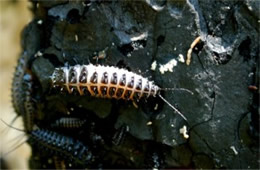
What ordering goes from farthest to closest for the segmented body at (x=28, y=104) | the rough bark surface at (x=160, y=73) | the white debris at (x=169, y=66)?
the segmented body at (x=28, y=104) < the white debris at (x=169, y=66) < the rough bark surface at (x=160, y=73)

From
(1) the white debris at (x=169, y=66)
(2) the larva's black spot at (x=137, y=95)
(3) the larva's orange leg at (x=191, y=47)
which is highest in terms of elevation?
(3) the larva's orange leg at (x=191, y=47)

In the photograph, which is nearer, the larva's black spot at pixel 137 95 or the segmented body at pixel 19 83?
the larva's black spot at pixel 137 95

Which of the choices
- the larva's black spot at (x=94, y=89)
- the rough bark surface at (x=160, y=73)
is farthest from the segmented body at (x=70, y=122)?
the larva's black spot at (x=94, y=89)

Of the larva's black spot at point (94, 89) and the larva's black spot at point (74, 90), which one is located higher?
the larva's black spot at point (94, 89)

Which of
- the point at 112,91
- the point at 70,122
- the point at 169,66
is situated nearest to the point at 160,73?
the point at 169,66

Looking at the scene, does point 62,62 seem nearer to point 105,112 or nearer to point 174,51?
point 105,112

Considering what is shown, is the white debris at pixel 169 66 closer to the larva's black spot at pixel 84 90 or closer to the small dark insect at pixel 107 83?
the small dark insect at pixel 107 83

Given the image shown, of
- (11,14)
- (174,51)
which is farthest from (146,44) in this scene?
(11,14)
